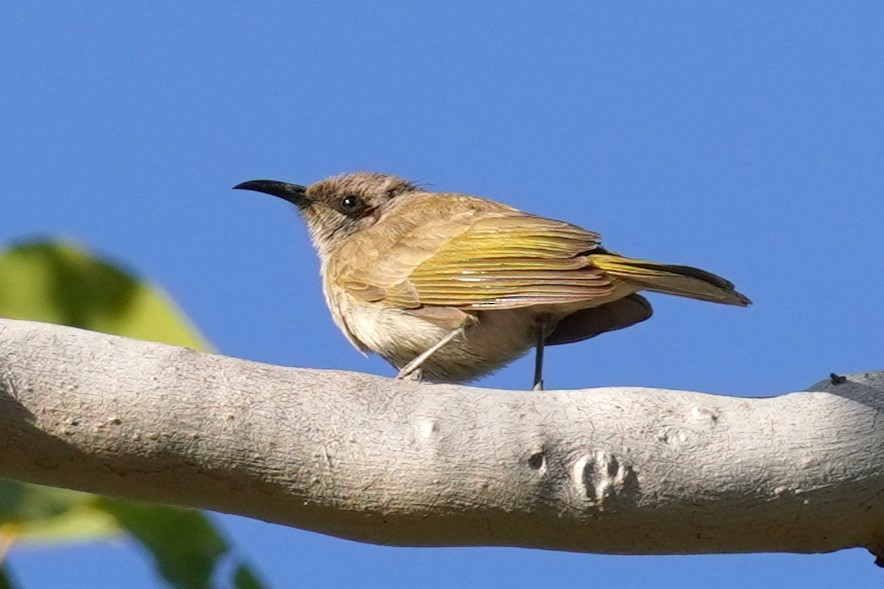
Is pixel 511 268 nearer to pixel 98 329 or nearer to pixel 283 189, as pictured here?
pixel 98 329

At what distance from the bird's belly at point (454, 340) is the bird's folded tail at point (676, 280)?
476mm

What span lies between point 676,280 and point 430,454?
1.68m

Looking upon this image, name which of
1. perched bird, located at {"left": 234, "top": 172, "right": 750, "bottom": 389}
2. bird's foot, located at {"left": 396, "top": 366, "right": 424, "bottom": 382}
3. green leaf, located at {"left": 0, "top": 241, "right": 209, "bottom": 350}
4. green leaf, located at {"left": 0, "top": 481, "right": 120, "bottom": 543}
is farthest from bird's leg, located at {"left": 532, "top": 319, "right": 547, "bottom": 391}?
green leaf, located at {"left": 0, "top": 481, "right": 120, "bottom": 543}

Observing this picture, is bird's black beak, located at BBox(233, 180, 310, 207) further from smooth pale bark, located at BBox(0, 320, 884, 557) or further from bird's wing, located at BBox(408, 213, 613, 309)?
smooth pale bark, located at BBox(0, 320, 884, 557)

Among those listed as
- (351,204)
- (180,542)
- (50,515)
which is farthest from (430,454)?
(351,204)

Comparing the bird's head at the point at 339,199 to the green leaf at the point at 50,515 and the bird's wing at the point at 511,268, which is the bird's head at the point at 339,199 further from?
the green leaf at the point at 50,515

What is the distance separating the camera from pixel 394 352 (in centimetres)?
497

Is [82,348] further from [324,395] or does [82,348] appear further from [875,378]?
[875,378]

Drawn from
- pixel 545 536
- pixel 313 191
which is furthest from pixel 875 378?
pixel 313 191

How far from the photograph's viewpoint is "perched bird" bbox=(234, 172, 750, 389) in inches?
173

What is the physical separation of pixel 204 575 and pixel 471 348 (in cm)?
162

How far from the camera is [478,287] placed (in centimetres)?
461

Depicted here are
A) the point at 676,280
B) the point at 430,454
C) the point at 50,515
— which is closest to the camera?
the point at 430,454

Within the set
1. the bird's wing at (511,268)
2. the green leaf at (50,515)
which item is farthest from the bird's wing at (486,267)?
the green leaf at (50,515)
